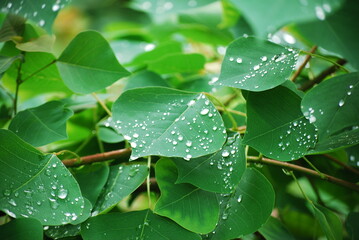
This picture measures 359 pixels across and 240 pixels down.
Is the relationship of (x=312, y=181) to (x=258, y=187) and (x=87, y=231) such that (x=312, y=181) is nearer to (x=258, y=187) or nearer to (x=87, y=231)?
(x=258, y=187)

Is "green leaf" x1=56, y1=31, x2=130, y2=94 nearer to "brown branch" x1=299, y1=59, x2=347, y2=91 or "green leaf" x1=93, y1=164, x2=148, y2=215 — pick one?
"green leaf" x1=93, y1=164, x2=148, y2=215

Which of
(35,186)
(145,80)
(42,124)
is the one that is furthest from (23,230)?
(145,80)

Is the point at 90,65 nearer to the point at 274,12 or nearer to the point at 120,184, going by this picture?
the point at 120,184

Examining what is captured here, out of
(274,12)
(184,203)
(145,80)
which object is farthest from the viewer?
(145,80)

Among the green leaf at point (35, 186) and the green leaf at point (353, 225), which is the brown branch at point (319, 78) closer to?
the green leaf at point (353, 225)

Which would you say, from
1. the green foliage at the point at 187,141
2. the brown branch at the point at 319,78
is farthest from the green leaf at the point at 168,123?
the brown branch at the point at 319,78

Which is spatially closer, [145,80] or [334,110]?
[334,110]

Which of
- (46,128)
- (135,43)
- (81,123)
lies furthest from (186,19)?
(46,128)
